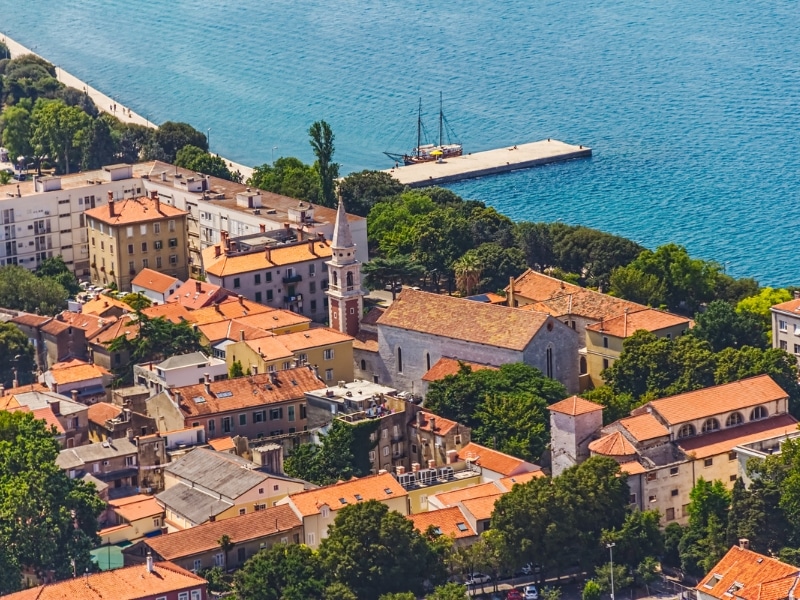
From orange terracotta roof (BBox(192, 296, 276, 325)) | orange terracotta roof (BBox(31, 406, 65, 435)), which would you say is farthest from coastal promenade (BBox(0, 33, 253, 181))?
orange terracotta roof (BBox(31, 406, 65, 435))

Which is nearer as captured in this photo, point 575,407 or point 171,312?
point 575,407

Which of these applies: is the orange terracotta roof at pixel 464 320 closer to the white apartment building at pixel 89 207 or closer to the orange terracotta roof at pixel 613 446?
the orange terracotta roof at pixel 613 446

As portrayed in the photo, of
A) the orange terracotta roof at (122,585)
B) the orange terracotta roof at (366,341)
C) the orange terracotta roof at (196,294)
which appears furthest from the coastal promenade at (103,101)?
the orange terracotta roof at (122,585)

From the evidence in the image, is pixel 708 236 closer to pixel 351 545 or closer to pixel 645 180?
pixel 645 180

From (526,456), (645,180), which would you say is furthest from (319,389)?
(645,180)

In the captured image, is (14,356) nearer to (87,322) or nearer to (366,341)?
(87,322)

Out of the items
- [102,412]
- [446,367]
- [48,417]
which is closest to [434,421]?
[446,367]

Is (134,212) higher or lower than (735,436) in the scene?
higher
